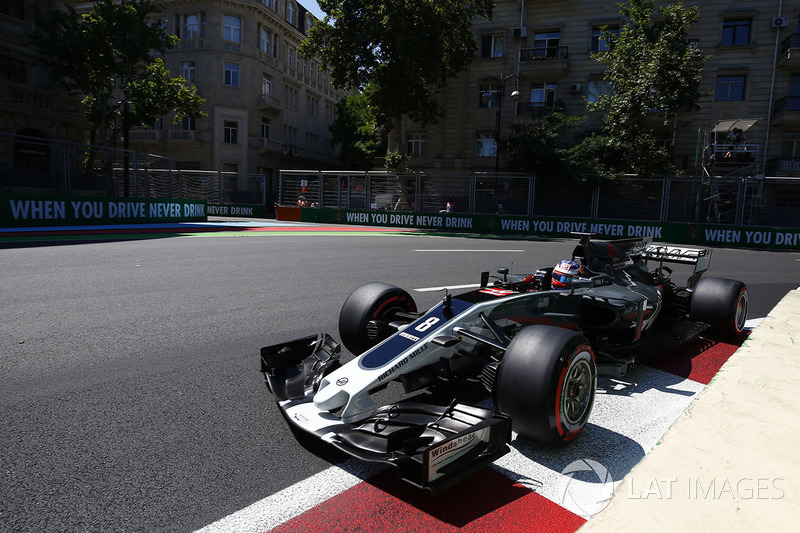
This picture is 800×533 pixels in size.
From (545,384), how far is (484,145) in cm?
3274

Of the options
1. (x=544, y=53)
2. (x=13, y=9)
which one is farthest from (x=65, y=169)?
(x=544, y=53)

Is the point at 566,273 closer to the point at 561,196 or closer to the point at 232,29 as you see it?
the point at 561,196

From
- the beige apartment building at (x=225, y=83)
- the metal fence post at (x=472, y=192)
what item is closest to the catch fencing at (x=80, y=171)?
the metal fence post at (x=472, y=192)

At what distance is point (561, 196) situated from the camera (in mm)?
22953

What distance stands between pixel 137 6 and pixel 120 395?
3131cm

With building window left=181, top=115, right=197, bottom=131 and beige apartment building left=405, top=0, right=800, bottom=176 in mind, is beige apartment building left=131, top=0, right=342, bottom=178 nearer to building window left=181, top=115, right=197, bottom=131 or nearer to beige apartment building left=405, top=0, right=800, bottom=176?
building window left=181, top=115, right=197, bottom=131

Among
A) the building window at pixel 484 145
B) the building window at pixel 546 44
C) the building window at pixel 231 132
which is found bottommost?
the building window at pixel 484 145

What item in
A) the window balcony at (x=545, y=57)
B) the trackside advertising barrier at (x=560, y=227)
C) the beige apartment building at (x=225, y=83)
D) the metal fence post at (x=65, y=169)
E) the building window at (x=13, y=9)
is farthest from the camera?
the beige apartment building at (x=225, y=83)

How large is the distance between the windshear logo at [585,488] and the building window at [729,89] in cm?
3422

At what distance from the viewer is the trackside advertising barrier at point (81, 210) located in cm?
1420

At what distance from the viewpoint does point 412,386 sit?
3152 mm

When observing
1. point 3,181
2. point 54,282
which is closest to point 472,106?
point 3,181

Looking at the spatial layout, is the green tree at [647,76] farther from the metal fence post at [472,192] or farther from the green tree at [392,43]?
the metal fence post at [472,192]

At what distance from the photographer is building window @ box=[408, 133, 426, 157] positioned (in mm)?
35750
